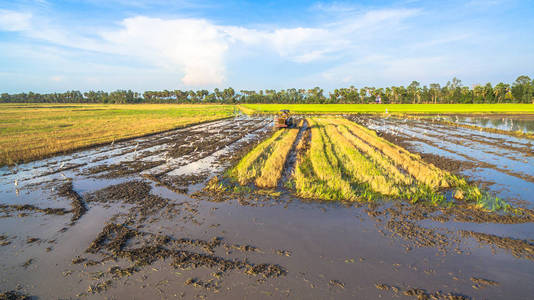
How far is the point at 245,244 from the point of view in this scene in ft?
20.2

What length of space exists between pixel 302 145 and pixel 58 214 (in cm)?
1477

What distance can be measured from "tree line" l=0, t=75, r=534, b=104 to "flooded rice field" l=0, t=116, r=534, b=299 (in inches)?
4629

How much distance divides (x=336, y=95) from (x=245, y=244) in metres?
128

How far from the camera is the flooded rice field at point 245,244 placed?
4699mm

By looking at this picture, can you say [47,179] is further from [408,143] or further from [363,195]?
[408,143]

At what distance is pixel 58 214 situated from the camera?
7.86 m

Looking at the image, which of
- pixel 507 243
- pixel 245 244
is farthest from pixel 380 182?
pixel 245 244

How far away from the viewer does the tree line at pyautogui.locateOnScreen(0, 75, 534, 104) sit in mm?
97375

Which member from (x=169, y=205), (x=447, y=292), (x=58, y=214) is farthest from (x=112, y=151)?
(x=447, y=292)

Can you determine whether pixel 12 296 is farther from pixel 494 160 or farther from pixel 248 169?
pixel 494 160

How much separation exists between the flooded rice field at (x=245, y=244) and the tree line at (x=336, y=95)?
11757 cm

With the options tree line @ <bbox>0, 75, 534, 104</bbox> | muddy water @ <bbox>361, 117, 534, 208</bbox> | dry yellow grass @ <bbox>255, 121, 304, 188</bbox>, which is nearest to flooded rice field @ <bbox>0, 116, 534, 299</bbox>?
muddy water @ <bbox>361, 117, 534, 208</bbox>

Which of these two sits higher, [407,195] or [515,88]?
[515,88]

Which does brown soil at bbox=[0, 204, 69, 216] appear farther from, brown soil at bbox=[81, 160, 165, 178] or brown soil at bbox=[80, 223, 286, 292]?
brown soil at bbox=[81, 160, 165, 178]
